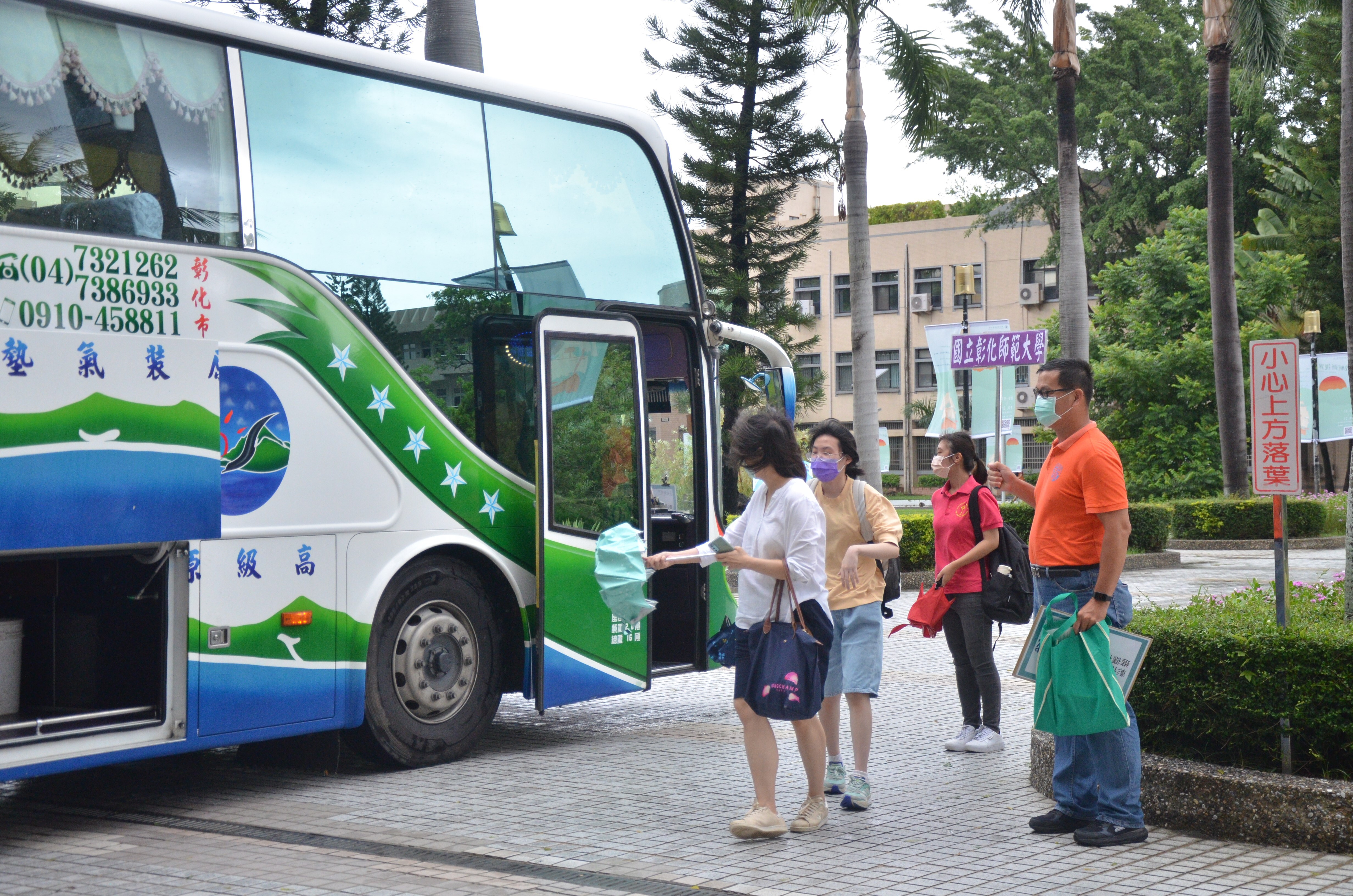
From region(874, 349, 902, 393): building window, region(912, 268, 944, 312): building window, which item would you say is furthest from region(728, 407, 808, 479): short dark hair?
region(874, 349, 902, 393): building window

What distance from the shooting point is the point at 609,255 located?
919 centimetres

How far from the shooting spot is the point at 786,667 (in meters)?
6.09

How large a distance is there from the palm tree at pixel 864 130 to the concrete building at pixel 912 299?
102 feet

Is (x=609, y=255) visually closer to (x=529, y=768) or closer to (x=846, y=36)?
(x=529, y=768)

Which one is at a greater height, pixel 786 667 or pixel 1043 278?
pixel 1043 278

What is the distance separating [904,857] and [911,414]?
52.8 meters

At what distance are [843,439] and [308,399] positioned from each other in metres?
2.75

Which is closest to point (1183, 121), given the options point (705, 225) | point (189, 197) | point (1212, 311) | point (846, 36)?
point (1212, 311)

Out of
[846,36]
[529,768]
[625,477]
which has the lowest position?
[529,768]

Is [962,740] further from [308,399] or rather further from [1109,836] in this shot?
[308,399]

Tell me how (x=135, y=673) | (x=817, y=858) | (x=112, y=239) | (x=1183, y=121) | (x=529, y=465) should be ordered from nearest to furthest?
(x=817, y=858) → (x=112, y=239) → (x=135, y=673) → (x=529, y=465) → (x=1183, y=121)

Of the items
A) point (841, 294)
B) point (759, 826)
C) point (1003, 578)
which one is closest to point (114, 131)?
point (759, 826)

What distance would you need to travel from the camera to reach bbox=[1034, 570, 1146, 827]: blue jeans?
610 cm

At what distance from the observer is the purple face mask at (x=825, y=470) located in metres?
6.96
